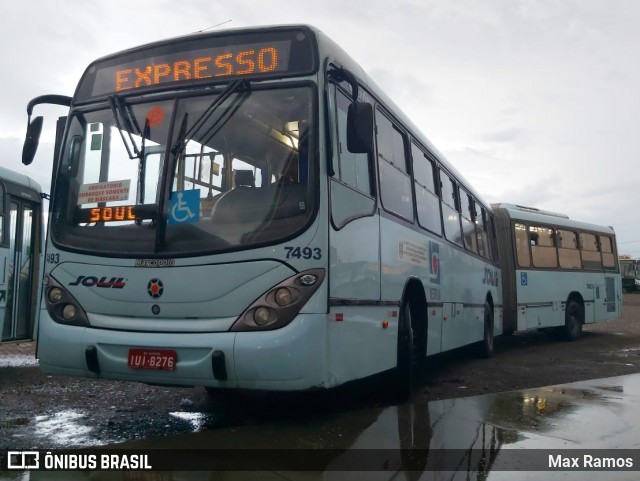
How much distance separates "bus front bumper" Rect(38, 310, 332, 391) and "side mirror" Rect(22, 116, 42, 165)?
207 cm

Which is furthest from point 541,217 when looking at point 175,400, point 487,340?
point 175,400

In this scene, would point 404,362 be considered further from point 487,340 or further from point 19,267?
A: point 19,267

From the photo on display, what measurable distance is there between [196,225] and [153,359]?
3.54 ft

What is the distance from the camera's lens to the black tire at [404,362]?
6910 mm

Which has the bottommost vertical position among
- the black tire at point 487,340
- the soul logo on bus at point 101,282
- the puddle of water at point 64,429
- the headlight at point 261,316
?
the puddle of water at point 64,429

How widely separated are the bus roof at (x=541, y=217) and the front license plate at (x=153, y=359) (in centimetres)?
1160

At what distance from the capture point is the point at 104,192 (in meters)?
5.63

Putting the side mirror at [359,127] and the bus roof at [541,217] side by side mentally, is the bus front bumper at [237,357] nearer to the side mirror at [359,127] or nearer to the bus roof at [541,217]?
the side mirror at [359,127]

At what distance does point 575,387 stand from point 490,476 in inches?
170

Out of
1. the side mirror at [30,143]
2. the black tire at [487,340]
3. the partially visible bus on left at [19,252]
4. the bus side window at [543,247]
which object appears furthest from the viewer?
the bus side window at [543,247]

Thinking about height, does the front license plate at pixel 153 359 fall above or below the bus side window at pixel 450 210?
below

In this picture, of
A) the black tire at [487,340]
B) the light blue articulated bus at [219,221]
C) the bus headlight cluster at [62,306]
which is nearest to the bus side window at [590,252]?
the black tire at [487,340]

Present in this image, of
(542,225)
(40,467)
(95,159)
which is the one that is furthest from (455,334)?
(542,225)

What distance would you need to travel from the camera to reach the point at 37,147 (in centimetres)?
623
